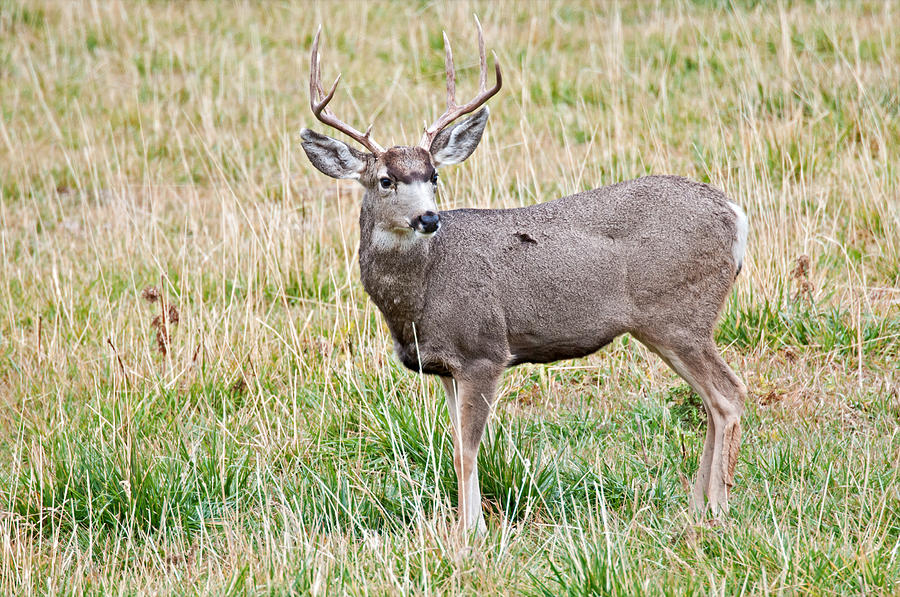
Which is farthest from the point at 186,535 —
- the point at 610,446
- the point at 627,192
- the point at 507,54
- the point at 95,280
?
the point at 507,54

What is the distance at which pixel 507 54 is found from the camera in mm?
10172

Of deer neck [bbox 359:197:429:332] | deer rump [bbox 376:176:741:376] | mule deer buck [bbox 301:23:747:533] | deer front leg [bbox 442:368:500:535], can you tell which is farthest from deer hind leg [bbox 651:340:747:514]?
deer neck [bbox 359:197:429:332]

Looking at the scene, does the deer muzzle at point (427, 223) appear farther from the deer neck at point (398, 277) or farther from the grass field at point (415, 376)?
the grass field at point (415, 376)

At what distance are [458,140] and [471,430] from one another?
51.3 inches

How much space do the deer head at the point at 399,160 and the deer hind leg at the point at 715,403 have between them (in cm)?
116

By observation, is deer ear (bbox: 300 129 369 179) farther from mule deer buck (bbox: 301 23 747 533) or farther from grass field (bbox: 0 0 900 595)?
grass field (bbox: 0 0 900 595)

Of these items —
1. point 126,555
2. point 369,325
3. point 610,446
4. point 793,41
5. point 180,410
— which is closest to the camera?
point 126,555

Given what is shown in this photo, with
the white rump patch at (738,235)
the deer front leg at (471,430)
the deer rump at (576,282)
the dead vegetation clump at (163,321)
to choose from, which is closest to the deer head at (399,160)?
the deer rump at (576,282)

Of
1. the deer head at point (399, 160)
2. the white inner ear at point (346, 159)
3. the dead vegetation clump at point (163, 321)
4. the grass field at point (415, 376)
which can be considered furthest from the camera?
the dead vegetation clump at point (163, 321)

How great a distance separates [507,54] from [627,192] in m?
5.90

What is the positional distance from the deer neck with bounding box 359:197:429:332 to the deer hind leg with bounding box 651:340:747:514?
102 cm

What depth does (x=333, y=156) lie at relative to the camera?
15.3 ft

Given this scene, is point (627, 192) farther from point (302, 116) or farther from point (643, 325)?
point (302, 116)

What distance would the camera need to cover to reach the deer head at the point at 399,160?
4352 millimetres
